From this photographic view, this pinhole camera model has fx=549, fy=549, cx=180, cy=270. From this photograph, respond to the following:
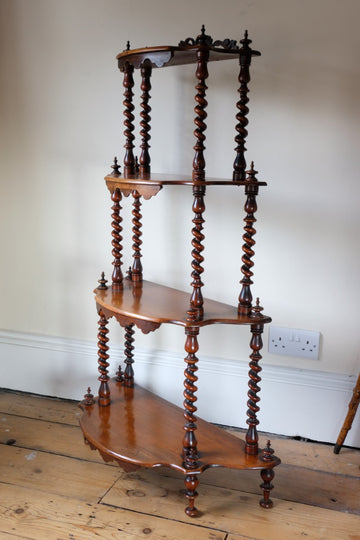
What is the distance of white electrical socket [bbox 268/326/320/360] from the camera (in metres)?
1.91

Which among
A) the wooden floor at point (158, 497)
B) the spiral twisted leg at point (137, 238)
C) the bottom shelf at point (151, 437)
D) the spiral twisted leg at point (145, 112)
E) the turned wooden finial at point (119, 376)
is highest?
Result: the spiral twisted leg at point (145, 112)

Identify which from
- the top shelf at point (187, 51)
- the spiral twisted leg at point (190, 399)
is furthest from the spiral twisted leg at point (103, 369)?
the top shelf at point (187, 51)

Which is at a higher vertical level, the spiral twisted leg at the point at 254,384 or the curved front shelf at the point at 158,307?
the curved front shelf at the point at 158,307

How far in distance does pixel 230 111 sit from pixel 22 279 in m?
1.07

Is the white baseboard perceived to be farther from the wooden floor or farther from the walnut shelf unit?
the walnut shelf unit

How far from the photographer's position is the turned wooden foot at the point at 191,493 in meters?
1.54

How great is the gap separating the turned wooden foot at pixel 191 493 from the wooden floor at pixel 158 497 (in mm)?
20

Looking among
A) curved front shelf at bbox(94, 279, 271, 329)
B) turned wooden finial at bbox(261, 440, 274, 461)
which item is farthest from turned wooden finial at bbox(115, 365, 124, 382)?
turned wooden finial at bbox(261, 440, 274, 461)

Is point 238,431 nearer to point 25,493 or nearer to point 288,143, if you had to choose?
point 25,493

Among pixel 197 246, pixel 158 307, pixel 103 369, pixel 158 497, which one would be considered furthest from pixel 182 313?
pixel 158 497

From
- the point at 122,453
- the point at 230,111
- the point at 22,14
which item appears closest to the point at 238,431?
the point at 122,453

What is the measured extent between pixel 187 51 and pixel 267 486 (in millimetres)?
1233

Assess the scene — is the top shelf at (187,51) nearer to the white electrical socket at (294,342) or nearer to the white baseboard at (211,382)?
the white electrical socket at (294,342)

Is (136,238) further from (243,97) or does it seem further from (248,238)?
(243,97)
